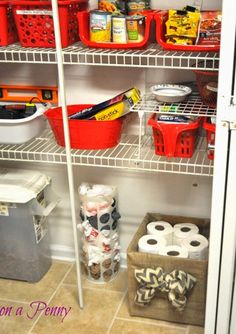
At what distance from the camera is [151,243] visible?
1.95 m

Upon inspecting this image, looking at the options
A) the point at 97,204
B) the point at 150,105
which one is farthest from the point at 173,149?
the point at 97,204

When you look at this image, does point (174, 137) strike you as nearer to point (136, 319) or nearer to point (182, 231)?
point (182, 231)

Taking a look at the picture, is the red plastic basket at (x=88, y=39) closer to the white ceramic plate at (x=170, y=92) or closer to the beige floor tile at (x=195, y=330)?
the white ceramic plate at (x=170, y=92)

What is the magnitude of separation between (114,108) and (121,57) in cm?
23

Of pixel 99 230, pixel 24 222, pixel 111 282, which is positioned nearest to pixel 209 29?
pixel 99 230

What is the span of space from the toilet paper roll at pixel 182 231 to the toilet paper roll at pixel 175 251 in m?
0.07

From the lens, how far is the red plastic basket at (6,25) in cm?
176

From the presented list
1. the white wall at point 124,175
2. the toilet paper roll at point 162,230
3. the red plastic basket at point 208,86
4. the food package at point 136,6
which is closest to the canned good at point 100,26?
the food package at point 136,6

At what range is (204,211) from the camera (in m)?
2.10

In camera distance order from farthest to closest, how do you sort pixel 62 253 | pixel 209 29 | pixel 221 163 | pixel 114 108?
1. pixel 62 253
2. pixel 114 108
3. pixel 209 29
4. pixel 221 163

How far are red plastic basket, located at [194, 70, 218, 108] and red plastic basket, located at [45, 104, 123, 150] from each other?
0.35m

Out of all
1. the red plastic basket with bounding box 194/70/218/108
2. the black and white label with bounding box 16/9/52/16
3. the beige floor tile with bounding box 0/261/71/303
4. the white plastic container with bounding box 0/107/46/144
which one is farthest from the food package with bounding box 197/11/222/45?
the beige floor tile with bounding box 0/261/71/303

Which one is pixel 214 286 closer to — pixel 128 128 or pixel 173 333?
pixel 173 333

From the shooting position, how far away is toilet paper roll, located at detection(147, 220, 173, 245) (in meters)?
2.01
